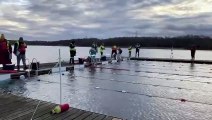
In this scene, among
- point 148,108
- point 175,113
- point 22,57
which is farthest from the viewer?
point 22,57

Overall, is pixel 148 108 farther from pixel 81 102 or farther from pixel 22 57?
pixel 22 57

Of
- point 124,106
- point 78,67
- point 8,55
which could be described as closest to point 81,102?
point 124,106

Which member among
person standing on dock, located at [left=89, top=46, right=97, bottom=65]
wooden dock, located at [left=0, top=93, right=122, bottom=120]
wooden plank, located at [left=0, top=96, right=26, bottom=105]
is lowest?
wooden dock, located at [left=0, top=93, right=122, bottom=120]

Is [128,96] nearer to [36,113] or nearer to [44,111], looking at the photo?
[44,111]

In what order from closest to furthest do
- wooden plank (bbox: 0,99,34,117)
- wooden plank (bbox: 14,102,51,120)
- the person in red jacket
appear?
wooden plank (bbox: 14,102,51,120) < wooden plank (bbox: 0,99,34,117) < the person in red jacket

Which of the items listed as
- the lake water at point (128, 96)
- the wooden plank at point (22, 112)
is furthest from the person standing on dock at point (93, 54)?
the wooden plank at point (22, 112)

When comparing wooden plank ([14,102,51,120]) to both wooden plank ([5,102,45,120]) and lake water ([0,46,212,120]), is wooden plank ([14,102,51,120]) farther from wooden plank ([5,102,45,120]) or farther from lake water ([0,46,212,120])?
lake water ([0,46,212,120])

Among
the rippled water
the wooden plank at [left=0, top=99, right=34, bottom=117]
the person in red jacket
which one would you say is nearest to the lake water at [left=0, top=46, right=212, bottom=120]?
the rippled water

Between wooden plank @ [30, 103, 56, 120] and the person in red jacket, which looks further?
the person in red jacket

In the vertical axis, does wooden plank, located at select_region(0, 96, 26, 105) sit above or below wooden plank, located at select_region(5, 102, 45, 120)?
above

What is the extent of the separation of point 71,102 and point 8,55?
6054 mm

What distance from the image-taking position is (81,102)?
27.8 ft

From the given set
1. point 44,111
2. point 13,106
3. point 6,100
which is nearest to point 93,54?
point 6,100

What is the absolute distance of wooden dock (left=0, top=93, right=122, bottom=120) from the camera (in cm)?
546
